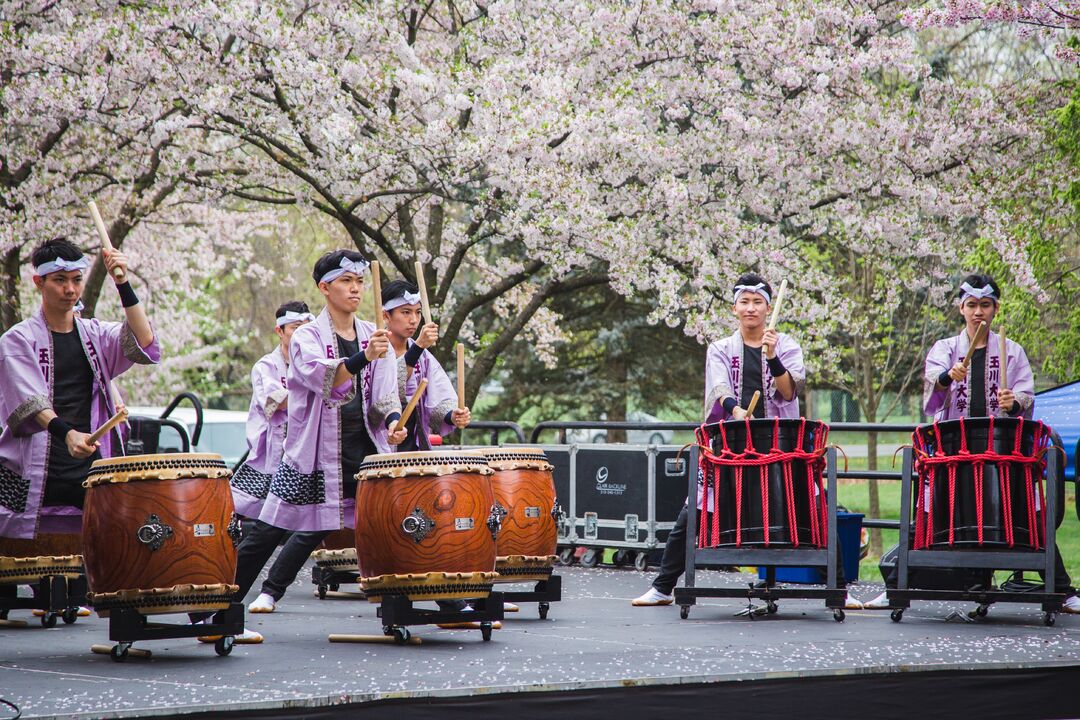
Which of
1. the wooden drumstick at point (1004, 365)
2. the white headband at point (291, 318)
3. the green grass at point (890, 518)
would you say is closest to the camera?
the wooden drumstick at point (1004, 365)

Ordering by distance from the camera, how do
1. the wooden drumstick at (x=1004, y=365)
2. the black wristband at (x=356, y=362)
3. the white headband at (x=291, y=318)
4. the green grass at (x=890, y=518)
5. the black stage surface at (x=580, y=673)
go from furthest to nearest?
the green grass at (x=890, y=518)
the white headband at (x=291, y=318)
the wooden drumstick at (x=1004, y=365)
the black wristband at (x=356, y=362)
the black stage surface at (x=580, y=673)

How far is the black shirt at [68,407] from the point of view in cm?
496

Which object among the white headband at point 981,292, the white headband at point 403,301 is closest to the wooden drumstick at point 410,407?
the white headband at point 403,301

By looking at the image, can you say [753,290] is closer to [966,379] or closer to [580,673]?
[966,379]

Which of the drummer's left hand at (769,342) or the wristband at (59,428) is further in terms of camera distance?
the drummer's left hand at (769,342)

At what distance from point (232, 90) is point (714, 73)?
3.57m

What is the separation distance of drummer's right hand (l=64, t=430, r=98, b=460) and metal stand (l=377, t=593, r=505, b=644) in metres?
1.20

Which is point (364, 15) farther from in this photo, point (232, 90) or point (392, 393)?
point (392, 393)

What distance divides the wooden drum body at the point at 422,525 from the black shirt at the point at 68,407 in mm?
1230

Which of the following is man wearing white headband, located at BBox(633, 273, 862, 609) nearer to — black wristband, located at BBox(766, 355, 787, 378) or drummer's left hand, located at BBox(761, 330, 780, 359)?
black wristband, located at BBox(766, 355, 787, 378)

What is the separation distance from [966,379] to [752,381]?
0.94 metres

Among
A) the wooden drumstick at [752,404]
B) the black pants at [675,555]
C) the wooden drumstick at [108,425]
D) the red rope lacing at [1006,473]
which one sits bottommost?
the black pants at [675,555]

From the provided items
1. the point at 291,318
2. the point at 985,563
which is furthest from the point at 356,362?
the point at 985,563

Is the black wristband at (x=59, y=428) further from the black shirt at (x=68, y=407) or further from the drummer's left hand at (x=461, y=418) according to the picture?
the drummer's left hand at (x=461, y=418)
